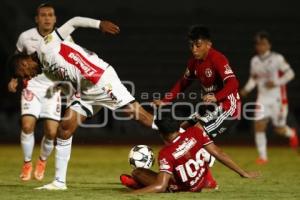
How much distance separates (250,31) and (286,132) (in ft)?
28.3

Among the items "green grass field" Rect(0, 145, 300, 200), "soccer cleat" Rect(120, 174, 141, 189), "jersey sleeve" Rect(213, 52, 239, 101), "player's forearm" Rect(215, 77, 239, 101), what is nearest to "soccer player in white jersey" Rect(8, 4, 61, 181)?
"green grass field" Rect(0, 145, 300, 200)

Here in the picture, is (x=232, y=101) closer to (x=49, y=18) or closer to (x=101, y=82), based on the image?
(x=101, y=82)

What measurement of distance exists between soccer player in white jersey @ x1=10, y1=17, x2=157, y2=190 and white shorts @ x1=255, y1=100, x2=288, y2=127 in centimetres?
541

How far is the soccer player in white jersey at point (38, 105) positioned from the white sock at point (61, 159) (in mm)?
1401

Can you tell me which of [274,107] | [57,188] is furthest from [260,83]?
[57,188]

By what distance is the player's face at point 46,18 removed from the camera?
954cm

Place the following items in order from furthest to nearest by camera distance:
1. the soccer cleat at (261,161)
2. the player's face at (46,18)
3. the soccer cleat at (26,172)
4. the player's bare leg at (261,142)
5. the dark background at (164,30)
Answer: the dark background at (164,30) → the player's bare leg at (261,142) → the soccer cleat at (261,161) → the player's face at (46,18) → the soccer cleat at (26,172)

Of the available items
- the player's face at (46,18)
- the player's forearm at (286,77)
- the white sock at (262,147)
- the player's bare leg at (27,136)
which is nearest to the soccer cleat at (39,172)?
the player's bare leg at (27,136)

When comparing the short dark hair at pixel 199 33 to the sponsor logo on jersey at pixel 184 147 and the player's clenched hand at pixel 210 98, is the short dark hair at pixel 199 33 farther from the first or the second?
the sponsor logo on jersey at pixel 184 147

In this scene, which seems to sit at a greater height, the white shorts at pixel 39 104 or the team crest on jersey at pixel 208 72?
the team crest on jersey at pixel 208 72

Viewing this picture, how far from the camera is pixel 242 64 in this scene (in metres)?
20.9

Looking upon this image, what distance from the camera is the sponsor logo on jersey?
301 inches

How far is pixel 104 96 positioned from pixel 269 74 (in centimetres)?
591

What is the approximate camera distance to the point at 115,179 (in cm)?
966
